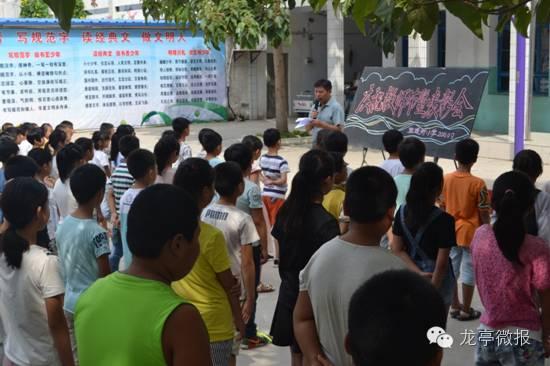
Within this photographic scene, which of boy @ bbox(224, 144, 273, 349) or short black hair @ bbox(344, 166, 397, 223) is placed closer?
short black hair @ bbox(344, 166, 397, 223)

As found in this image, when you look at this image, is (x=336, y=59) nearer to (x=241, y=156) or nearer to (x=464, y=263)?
(x=464, y=263)

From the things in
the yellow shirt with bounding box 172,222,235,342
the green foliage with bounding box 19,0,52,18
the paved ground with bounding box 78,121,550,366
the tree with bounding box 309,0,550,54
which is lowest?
the paved ground with bounding box 78,121,550,366

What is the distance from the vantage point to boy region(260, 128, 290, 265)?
6.42m

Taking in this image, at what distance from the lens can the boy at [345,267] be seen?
2.49 metres

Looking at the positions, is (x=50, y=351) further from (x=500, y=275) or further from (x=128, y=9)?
(x=128, y=9)

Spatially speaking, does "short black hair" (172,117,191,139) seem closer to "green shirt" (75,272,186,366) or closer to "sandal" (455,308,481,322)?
"sandal" (455,308,481,322)

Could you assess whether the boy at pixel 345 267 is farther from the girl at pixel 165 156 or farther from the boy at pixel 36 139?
the boy at pixel 36 139

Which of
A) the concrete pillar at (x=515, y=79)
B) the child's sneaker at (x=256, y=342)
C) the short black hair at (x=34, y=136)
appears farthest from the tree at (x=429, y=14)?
the concrete pillar at (x=515, y=79)

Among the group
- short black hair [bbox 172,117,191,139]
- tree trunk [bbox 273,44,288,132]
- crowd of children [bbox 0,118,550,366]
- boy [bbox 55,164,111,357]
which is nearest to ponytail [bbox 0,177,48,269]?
crowd of children [bbox 0,118,550,366]

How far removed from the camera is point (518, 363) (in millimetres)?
3291

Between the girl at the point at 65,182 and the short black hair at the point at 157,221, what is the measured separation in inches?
133

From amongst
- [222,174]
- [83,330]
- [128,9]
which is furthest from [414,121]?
[128,9]

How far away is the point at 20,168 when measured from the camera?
5.23m

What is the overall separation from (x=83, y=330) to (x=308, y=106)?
18526 mm
